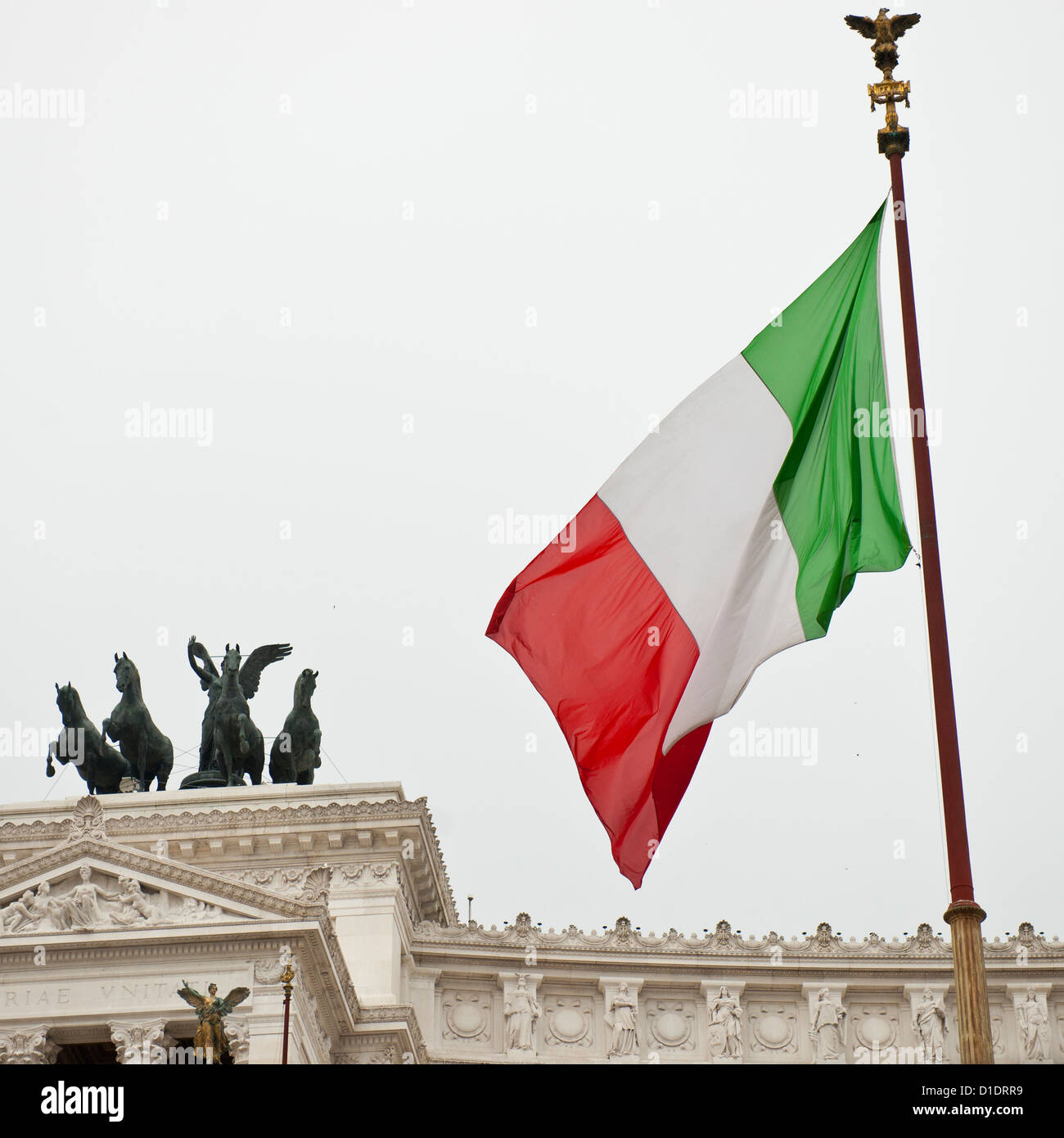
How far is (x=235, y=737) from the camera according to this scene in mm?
45094

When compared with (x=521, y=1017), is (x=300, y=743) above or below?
above

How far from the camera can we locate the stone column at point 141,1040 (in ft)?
109

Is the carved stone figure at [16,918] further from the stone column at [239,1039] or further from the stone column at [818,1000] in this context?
the stone column at [818,1000]

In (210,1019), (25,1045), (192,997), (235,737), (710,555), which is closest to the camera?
(710,555)

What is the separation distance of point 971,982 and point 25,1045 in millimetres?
22942

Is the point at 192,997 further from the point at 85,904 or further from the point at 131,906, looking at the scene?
the point at 85,904

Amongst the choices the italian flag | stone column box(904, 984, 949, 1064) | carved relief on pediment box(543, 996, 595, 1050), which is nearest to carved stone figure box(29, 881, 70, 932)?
carved relief on pediment box(543, 996, 595, 1050)

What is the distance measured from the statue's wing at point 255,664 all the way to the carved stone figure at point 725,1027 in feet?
43.2

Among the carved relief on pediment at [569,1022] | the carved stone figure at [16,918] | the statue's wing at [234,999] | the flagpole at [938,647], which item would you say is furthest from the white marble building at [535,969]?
the flagpole at [938,647]

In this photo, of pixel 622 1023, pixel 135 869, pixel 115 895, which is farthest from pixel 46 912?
pixel 622 1023
